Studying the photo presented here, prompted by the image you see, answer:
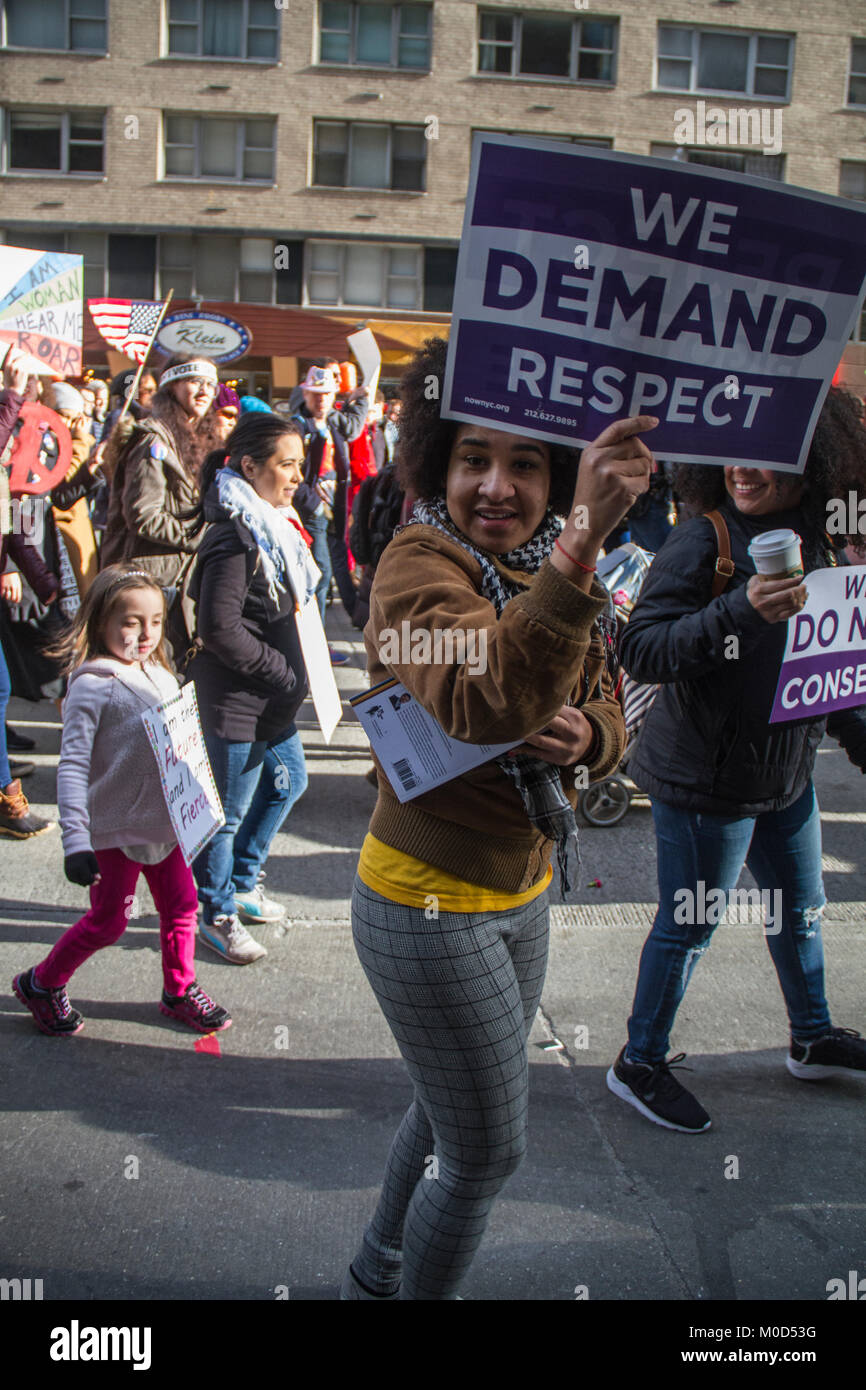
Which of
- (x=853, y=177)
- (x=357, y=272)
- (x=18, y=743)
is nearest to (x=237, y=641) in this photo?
(x=18, y=743)

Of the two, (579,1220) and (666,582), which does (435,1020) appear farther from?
(666,582)

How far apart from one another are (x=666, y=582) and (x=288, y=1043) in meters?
1.83

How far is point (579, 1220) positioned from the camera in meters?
2.79

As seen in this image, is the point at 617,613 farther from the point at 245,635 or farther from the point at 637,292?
the point at 637,292

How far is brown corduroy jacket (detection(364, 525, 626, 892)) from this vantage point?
5.22 feet

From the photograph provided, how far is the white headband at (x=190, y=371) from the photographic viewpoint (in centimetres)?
544

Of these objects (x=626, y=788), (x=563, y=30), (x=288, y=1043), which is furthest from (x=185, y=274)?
(x=288, y=1043)

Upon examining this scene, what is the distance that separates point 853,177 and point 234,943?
32.0 meters

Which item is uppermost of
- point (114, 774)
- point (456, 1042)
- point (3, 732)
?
point (456, 1042)

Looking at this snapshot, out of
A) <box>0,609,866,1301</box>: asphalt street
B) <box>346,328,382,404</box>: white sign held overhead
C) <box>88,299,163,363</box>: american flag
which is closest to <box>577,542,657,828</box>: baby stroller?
<box>0,609,866,1301</box>: asphalt street

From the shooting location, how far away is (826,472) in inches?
119

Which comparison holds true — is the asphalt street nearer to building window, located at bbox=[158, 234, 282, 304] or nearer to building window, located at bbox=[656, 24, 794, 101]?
building window, located at bbox=[158, 234, 282, 304]

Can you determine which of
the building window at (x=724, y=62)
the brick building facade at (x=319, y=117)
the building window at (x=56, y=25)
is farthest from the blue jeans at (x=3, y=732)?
the building window at (x=724, y=62)

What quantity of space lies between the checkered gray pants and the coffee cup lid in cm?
95
